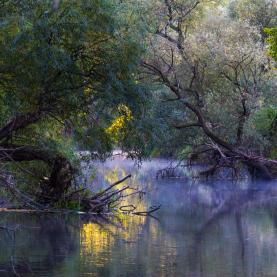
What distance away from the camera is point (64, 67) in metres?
13.7

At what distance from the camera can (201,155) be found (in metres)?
32.5

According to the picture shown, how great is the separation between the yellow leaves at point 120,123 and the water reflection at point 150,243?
216 centimetres

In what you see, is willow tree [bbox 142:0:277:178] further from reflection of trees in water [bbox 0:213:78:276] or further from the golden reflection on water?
reflection of trees in water [bbox 0:213:78:276]

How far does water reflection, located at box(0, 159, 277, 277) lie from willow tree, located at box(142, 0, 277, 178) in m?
6.69

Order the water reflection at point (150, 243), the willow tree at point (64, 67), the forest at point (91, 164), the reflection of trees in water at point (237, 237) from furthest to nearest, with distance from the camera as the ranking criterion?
1. the willow tree at point (64, 67)
2. the forest at point (91, 164)
3. the reflection of trees in water at point (237, 237)
4. the water reflection at point (150, 243)

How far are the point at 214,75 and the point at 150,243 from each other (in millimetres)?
16181

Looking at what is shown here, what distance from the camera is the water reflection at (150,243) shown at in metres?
11.7

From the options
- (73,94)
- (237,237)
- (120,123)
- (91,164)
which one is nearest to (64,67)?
(73,94)

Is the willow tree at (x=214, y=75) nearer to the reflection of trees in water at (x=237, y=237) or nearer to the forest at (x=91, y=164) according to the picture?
the forest at (x=91, y=164)

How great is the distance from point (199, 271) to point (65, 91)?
4821mm

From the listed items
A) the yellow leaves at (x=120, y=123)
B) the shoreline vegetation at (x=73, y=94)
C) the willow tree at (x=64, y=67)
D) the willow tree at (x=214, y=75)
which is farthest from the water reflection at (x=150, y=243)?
the willow tree at (x=214, y=75)

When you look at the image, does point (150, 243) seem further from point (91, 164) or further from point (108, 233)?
point (91, 164)

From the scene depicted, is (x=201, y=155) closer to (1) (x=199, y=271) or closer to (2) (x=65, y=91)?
(2) (x=65, y=91)

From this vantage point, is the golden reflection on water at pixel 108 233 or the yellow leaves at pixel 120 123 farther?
the yellow leaves at pixel 120 123
